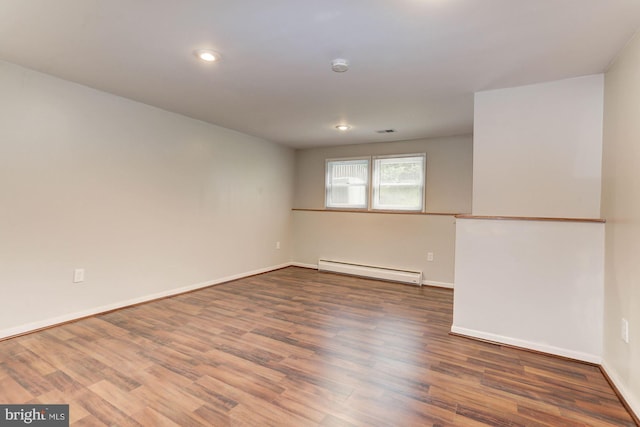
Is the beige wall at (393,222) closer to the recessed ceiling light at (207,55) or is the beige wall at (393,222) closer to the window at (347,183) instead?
the window at (347,183)

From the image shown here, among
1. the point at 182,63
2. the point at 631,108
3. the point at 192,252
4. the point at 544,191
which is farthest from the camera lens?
the point at 192,252

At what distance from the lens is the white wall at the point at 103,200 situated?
2.51 meters

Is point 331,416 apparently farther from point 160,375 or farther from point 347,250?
point 347,250

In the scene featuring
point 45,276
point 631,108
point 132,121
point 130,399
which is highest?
point 132,121

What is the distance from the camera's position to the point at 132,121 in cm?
326

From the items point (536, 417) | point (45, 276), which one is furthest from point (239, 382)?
point (45, 276)

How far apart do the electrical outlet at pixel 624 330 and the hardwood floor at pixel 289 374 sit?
0.35m

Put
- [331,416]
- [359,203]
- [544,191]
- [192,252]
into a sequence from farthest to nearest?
[359,203] → [192,252] → [544,191] → [331,416]

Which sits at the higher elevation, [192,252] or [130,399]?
[192,252]

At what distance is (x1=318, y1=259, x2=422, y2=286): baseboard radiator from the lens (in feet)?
14.8

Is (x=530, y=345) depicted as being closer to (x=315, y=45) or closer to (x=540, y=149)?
(x=540, y=149)

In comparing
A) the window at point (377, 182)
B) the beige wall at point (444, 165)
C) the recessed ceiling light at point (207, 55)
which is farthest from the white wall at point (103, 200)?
the beige wall at point (444, 165)

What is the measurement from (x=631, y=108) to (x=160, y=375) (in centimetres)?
338

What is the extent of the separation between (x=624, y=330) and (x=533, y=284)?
0.61 meters
